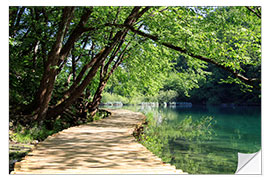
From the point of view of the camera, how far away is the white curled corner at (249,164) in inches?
160

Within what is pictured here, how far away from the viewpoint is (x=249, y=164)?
4234 millimetres

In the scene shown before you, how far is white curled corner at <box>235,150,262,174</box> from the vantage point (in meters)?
4.06

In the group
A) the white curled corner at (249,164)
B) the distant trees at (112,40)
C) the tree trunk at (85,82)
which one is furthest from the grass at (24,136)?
the white curled corner at (249,164)

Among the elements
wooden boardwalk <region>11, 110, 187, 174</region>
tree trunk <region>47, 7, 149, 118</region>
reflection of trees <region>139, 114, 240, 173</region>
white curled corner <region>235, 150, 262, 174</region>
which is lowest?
reflection of trees <region>139, 114, 240, 173</region>

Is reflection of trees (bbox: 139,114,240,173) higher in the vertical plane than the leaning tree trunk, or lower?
lower

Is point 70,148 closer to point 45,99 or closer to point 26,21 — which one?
point 45,99

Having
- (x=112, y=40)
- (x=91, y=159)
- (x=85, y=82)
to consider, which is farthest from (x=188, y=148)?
(x=91, y=159)

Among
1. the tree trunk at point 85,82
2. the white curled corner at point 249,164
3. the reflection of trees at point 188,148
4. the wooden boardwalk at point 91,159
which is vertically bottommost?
the reflection of trees at point 188,148

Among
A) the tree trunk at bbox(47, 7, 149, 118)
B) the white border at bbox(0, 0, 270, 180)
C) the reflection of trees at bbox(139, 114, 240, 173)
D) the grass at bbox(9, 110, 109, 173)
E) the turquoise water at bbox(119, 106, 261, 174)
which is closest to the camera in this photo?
the white border at bbox(0, 0, 270, 180)

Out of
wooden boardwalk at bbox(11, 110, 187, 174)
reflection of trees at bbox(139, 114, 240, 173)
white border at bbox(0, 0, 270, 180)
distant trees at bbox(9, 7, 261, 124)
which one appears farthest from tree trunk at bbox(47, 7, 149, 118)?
reflection of trees at bbox(139, 114, 240, 173)

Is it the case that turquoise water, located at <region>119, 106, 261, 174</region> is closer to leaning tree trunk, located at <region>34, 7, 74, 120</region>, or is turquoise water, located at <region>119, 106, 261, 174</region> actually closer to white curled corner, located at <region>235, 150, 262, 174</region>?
white curled corner, located at <region>235, 150, 262, 174</region>
